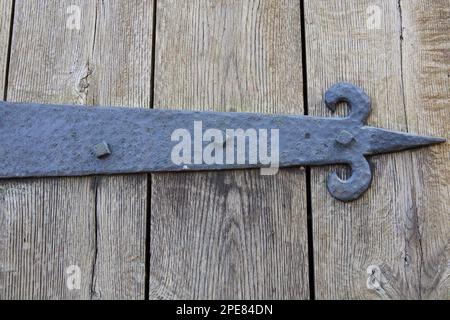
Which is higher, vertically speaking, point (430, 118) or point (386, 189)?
point (430, 118)

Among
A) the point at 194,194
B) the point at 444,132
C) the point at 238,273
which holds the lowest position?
the point at 238,273

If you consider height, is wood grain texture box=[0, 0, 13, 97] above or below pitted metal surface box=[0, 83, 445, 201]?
above

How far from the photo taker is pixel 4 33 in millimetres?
1002

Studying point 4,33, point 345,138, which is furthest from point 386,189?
point 4,33

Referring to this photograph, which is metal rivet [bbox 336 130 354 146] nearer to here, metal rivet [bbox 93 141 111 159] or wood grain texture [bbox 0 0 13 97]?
metal rivet [bbox 93 141 111 159]

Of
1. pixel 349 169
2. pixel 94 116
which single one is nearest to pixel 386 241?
pixel 349 169

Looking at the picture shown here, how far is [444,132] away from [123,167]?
56 cm

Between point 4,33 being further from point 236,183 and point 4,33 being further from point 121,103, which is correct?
point 236,183

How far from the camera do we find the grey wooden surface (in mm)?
919

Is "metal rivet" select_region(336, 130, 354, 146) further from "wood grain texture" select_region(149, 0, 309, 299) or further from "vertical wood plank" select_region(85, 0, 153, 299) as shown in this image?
"vertical wood plank" select_region(85, 0, 153, 299)

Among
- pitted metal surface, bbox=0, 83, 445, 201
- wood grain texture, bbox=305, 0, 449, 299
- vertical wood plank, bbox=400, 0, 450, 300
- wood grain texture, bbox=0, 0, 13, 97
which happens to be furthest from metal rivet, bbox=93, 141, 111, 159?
vertical wood plank, bbox=400, 0, 450, 300

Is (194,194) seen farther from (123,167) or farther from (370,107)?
(370,107)

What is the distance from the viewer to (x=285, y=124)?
93 cm

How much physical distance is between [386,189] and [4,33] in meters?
0.75
